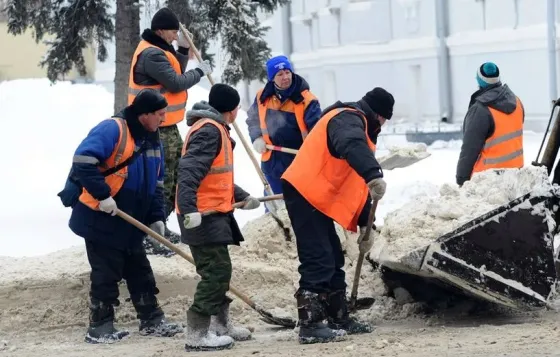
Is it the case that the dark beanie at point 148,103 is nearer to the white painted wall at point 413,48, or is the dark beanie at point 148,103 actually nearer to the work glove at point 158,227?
the work glove at point 158,227

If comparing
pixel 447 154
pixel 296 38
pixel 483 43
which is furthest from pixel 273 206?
pixel 296 38

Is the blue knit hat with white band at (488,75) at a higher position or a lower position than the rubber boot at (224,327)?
higher

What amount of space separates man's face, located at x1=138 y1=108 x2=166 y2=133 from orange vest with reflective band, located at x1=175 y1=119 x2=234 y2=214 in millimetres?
419

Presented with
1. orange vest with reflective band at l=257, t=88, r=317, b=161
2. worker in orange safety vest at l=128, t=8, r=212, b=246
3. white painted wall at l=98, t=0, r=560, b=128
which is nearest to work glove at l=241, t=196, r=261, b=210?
worker in orange safety vest at l=128, t=8, r=212, b=246

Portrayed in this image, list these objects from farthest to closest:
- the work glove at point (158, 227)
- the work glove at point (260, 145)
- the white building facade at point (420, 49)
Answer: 1. the white building facade at point (420, 49)
2. the work glove at point (260, 145)
3. the work glove at point (158, 227)

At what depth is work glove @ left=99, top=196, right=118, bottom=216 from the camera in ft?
23.6

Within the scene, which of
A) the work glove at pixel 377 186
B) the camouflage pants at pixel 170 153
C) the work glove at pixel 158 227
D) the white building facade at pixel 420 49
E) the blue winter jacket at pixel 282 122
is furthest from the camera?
the white building facade at pixel 420 49

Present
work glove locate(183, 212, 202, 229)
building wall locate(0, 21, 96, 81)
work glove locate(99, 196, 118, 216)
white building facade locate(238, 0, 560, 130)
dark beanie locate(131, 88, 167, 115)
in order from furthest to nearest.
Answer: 1. building wall locate(0, 21, 96, 81)
2. white building facade locate(238, 0, 560, 130)
3. dark beanie locate(131, 88, 167, 115)
4. work glove locate(99, 196, 118, 216)
5. work glove locate(183, 212, 202, 229)

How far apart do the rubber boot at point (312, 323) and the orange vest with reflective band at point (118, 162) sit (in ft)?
4.40

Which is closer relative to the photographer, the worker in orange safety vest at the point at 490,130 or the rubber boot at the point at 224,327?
the rubber boot at the point at 224,327

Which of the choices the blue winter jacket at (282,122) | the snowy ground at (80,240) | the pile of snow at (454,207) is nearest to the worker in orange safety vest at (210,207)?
Result: the snowy ground at (80,240)

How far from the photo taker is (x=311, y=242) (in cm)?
707

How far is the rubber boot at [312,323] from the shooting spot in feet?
23.0

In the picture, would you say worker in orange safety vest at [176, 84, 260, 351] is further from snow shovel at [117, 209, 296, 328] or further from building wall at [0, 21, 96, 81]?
building wall at [0, 21, 96, 81]
